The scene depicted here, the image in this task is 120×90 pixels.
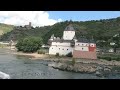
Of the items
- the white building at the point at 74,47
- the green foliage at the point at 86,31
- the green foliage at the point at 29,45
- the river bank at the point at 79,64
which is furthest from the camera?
the green foliage at the point at 86,31

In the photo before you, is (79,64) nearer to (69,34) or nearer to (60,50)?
(60,50)

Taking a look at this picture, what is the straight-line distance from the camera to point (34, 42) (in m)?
12.9

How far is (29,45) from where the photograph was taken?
42.4 feet

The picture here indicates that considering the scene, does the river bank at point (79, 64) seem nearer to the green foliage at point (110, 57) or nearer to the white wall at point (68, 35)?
the green foliage at point (110, 57)

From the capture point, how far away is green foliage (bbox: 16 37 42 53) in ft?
42.1

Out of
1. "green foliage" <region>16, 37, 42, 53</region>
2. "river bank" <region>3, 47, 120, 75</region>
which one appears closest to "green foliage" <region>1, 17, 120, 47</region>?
"green foliage" <region>16, 37, 42, 53</region>

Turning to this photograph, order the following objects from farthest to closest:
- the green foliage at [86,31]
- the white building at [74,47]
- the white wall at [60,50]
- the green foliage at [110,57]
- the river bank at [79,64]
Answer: the green foliage at [86,31] → the white wall at [60,50] → the white building at [74,47] → the green foliage at [110,57] → the river bank at [79,64]

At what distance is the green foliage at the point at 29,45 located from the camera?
12845 millimetres

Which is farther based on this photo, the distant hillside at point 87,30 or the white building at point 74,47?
the distant hillside at point 87,30

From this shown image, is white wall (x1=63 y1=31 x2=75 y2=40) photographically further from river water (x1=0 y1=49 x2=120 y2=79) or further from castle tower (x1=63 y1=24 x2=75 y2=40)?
river water (x1=0 y1=49 x2=120 y2=79)

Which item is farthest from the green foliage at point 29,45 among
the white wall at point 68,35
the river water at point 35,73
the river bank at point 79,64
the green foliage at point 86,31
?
the white wall at point 68,35

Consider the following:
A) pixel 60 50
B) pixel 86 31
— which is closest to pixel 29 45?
pixel 60 50
